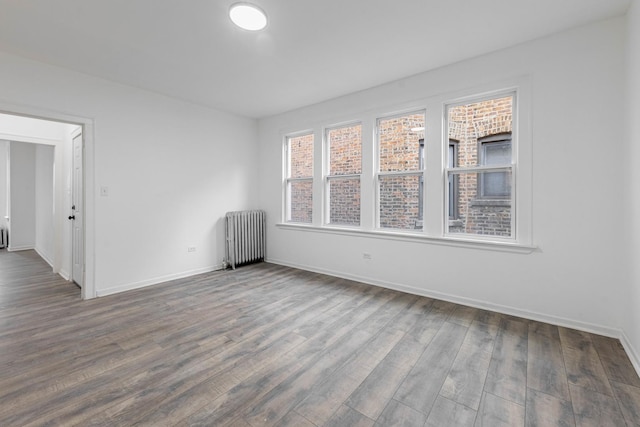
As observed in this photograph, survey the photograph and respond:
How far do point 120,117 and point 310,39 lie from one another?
105 inches

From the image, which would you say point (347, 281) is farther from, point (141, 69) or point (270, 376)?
point (141, 69)

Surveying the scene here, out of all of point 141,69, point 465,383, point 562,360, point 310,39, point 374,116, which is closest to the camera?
point 465,383

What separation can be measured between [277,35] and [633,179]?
10.0 feet

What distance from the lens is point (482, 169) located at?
3.08 m

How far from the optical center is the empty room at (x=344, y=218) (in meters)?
1.81

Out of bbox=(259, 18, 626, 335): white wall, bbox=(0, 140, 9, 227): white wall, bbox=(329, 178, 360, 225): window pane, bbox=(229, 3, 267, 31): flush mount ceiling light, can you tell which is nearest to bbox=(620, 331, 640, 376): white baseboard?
bbox=(259, 18, 626, 335): white wall

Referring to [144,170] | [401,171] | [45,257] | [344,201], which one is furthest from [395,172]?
[45,257]

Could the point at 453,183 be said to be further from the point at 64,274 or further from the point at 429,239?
the point at 64,274

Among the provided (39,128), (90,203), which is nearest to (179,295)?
(90,203)

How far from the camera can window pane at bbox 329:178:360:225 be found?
13.7ft

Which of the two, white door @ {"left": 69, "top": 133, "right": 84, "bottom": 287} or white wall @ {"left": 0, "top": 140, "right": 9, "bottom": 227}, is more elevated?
white wall @ {"left": 0, "top": 140, "right": 9, "bottom": 227}

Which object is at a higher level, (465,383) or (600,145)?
(600,145)

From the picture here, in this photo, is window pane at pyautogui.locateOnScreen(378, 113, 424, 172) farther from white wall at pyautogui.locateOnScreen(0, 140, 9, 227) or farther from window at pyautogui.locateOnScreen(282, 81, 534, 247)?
white wall at pyautogui.locateOnScreen(0, 140, 9, 227)

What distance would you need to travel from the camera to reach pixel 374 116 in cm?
384
